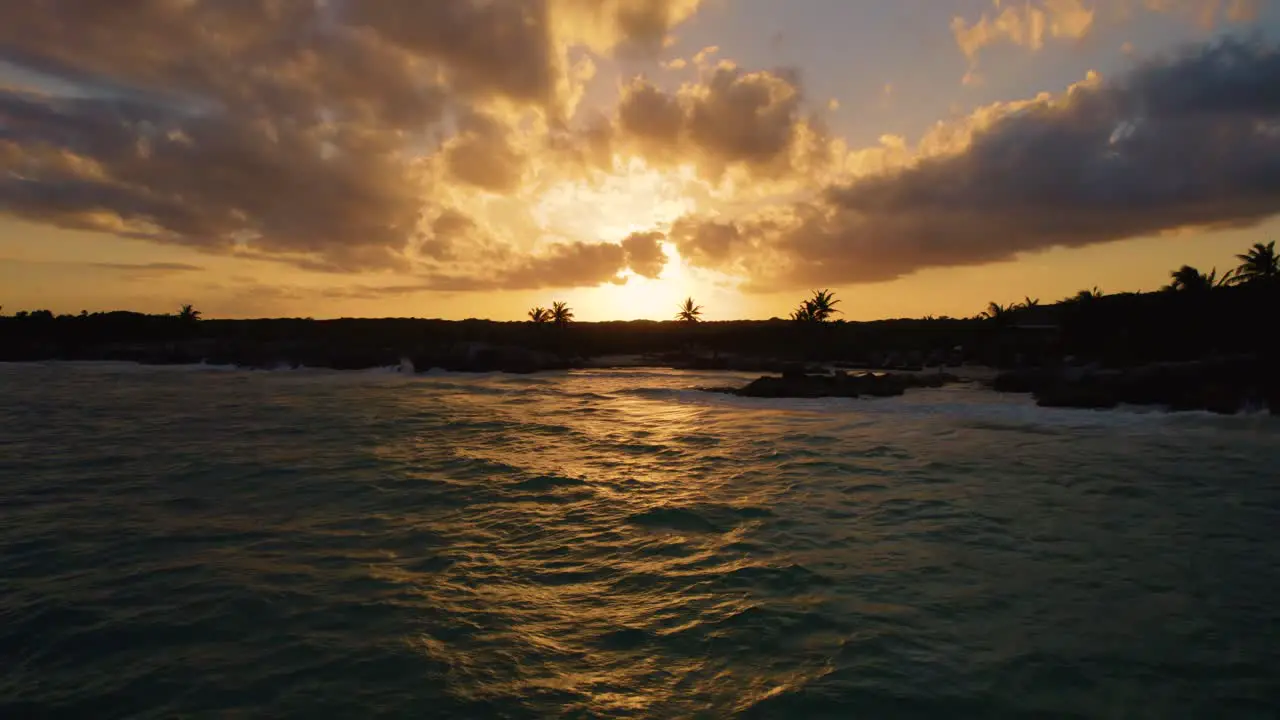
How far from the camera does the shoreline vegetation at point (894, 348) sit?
37.1 meters

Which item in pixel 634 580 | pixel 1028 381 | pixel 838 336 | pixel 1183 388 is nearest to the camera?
pixel 634 580

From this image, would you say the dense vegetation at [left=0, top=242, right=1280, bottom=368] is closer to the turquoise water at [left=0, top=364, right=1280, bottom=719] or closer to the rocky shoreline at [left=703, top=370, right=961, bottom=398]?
the rocky shoreline at [left=703, top=370, right=961, bottom=398]

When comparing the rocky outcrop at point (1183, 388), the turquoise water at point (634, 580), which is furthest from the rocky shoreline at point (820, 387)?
the turquoise water at point (634, 580)

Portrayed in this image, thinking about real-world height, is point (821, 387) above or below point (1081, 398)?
above

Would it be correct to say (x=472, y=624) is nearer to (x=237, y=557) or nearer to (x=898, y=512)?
(x=237, y=557)

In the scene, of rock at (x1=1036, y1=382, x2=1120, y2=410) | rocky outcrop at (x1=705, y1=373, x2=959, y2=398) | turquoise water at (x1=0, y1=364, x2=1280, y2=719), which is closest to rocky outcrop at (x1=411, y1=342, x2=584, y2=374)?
rocky outcrop at (x1=705, y1=373, x2=959, y2=398)

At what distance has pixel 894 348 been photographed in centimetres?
10012

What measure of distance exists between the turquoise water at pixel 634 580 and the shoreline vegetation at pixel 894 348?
18344 millimetres

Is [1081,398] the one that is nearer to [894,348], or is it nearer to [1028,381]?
[1028,381]

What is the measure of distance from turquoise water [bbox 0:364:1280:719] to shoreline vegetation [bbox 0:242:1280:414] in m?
18.3

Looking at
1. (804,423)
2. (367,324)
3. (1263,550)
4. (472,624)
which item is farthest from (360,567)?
(367,324)

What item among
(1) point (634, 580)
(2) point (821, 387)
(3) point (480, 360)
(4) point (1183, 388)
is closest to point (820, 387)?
(2) point (821, 387)

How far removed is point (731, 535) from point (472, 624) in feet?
19.1

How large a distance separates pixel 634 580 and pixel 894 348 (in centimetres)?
9860
